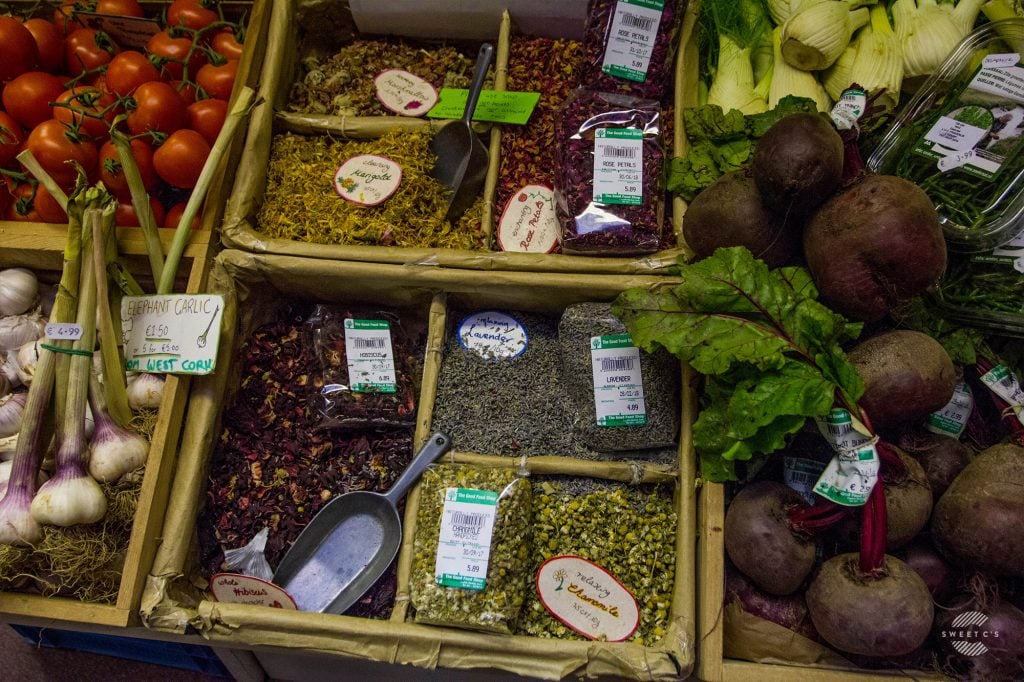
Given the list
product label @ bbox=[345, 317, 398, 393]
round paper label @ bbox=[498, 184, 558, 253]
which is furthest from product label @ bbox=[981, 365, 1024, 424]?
product label @ bbox=[345, 317, 398, 393]

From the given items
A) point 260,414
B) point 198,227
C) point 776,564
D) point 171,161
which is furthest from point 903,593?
point 171,161

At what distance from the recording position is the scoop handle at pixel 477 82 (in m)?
1.79

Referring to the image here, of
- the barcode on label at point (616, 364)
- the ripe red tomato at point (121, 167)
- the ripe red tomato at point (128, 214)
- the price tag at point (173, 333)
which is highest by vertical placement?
the ripe red tomato at point (121, 167)

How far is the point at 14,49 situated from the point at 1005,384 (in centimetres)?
279

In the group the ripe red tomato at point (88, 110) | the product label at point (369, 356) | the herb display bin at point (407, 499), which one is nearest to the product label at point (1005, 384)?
the herb display bin at point (407, 499)

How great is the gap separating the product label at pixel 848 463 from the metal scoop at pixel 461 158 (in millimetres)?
1108

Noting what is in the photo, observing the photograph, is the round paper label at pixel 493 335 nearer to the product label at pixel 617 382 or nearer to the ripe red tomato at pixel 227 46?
the product label at pixel 617 382

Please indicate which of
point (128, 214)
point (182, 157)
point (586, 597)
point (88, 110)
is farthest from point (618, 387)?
point (88, 110)

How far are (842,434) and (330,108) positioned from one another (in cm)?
167

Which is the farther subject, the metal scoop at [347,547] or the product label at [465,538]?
the metal scoop at [347,547]

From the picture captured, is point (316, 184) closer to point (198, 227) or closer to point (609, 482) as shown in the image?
point (198, 227)

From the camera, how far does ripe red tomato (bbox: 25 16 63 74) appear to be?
185 cm

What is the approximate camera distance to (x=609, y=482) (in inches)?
61.3

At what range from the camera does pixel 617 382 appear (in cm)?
151
